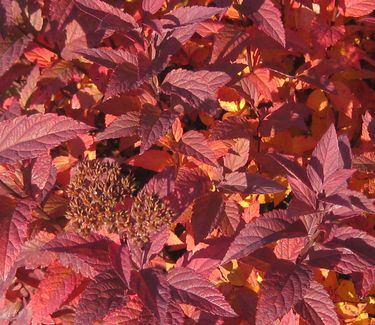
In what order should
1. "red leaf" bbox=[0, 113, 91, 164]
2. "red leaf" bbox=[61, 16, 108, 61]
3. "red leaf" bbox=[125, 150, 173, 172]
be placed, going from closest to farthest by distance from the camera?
"red leaf" bbox=[0, 113, 91, 164] < "red leaf" bbox=[61, 16, 108, 61] < "red leaf" bbox=[125, 150, 173, 172]

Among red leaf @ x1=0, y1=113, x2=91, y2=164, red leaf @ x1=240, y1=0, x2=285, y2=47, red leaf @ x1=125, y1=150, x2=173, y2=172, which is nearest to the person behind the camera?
red leaf @ x1=0, y1=113, x2=91, y2=164

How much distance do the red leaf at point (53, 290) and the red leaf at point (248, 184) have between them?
1.83 ft

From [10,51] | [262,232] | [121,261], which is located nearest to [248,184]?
[262,232]

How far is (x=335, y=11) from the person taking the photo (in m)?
2.12

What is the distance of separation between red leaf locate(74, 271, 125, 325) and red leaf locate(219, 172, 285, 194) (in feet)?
1.57

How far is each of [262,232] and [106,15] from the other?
2.44 feet

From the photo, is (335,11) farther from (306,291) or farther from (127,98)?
(306,291)

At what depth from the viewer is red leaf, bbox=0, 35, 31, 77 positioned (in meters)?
1.83

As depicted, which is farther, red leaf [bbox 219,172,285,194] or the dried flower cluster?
red leaf [bbox 219,172,285,194]

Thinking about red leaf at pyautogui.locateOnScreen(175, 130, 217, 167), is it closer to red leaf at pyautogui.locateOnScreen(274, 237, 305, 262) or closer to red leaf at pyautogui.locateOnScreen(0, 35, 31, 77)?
red leaf at pyautogui.locateOnScreen(274, 237, 305, 262)

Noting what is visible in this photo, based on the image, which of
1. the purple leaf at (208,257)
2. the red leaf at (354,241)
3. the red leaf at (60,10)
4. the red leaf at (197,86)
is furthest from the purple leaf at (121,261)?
the red leaf at (60,10)

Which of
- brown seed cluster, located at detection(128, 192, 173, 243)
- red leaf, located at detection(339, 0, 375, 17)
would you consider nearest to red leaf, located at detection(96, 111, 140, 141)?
brown seed cluster, located at detection(128, 192, 173, 243)

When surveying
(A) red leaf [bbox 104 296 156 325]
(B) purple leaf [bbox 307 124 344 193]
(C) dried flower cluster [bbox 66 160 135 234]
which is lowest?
(A) red leaf [bbox 104 296 156 325]

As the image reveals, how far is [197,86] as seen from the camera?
1.60m
